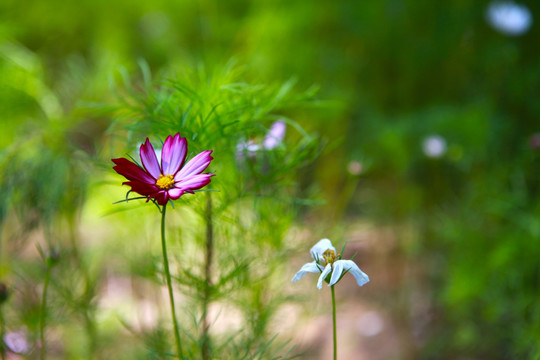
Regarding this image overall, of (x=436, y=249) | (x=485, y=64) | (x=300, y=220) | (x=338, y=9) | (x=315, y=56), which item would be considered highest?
(x=338, y=9)

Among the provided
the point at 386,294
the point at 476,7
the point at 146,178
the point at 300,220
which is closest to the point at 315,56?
the point at 476,7

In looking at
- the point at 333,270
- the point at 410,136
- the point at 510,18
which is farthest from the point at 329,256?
the point at 510,18

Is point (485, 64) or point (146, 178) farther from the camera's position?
point (485, 64)

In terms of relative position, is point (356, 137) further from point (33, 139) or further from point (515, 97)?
point (33, 139)

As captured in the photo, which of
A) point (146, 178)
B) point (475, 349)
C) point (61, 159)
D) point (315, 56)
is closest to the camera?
point (146, 178)

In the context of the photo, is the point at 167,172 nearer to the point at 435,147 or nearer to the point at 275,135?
the point at 275,135

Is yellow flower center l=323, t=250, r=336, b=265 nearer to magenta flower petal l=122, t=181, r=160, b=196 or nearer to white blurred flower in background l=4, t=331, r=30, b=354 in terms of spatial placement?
magenta flower petal l=122, t=181, r=160, b=196

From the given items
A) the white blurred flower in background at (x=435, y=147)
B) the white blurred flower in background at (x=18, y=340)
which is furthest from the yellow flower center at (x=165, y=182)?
the white blurred flower in background at (x=435, y=147)
